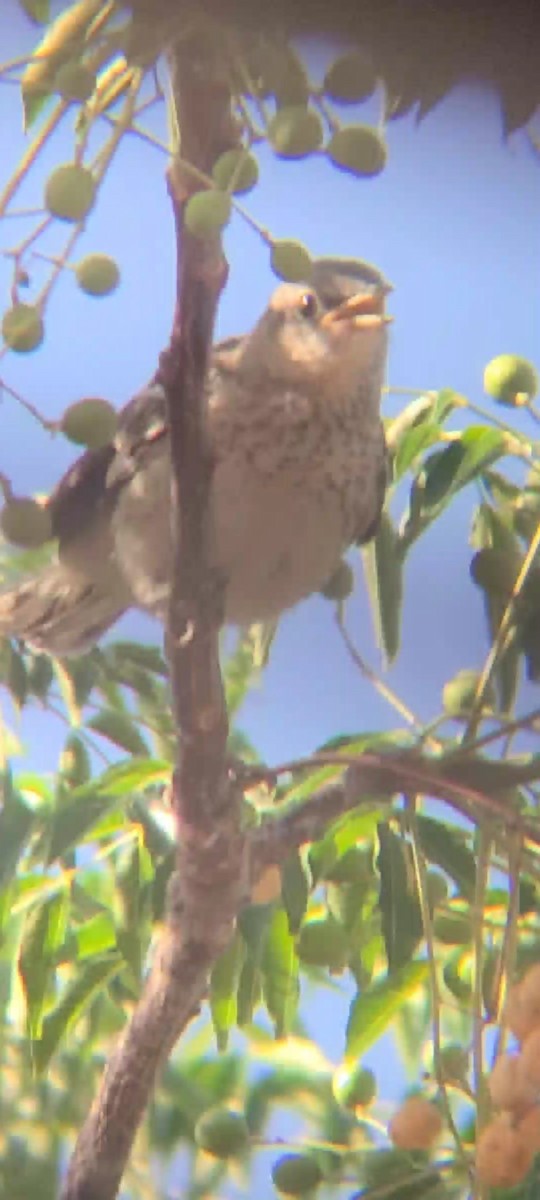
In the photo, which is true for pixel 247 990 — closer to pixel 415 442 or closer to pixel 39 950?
pixel 39 950

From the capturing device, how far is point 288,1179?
929 millimetres

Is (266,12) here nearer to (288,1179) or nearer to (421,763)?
(421,763)

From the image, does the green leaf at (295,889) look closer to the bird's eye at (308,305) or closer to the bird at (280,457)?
the bird at (280,457)

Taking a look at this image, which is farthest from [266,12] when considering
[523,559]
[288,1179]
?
[288,1179]

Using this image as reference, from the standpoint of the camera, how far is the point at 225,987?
107 centimetres

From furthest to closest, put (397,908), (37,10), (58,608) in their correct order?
(58,608) < (397,908) < (37,10)

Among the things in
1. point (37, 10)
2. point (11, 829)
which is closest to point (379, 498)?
point (11, 829)

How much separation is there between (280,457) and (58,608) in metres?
0.33

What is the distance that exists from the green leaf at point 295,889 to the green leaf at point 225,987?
110 millimetres

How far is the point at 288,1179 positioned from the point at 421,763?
26 cm

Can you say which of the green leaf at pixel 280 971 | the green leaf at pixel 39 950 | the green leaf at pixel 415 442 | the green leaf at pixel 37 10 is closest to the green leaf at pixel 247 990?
the green leaf at pixel 280 971

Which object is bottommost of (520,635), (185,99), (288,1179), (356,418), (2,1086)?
(288,1179)

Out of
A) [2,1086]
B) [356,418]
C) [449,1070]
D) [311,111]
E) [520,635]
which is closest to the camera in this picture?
[311,111]

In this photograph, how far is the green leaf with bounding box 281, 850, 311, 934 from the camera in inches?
36.2
